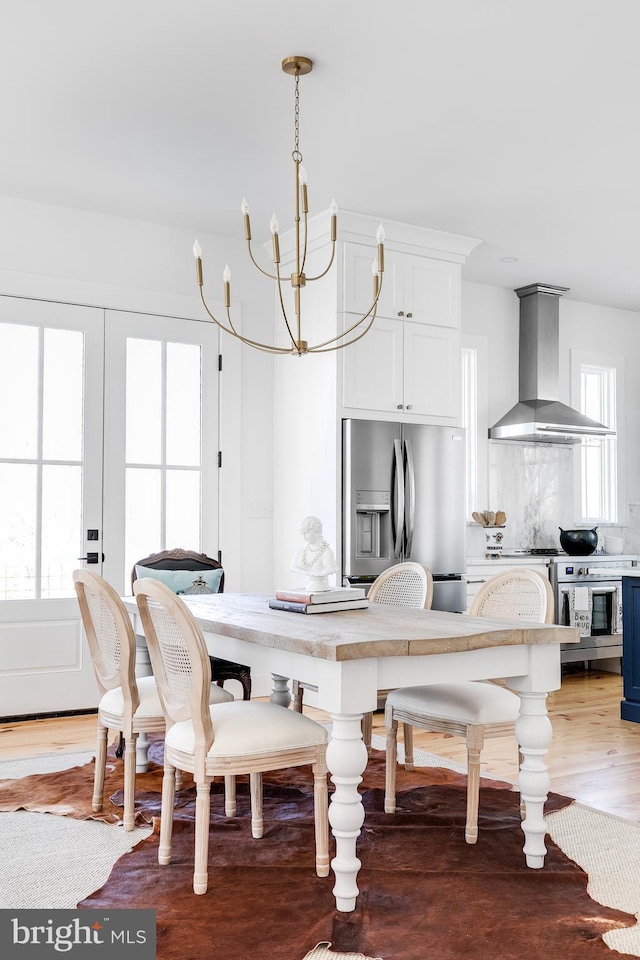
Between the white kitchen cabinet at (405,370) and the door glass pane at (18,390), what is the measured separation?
172 centimetres

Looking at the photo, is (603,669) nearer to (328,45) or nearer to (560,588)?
(560,588)

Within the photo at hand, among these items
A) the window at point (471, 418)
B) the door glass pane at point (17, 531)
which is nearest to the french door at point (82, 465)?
the door glass pane at point (17, 531)

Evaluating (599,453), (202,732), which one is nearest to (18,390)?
(202,732)

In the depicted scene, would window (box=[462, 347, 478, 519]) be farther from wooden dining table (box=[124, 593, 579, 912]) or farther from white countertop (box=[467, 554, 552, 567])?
wooden dining table (box=[124, 593, 579, 912])

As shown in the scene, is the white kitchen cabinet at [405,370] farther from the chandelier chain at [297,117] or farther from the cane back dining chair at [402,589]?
the cane back dining chair at [402,589]

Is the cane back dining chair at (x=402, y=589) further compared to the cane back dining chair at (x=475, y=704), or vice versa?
the cane back dining chair at (x=402, y=589)

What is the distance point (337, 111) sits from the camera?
12.0 feet

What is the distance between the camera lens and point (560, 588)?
5867mm

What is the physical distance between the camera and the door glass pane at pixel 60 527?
4707 mm

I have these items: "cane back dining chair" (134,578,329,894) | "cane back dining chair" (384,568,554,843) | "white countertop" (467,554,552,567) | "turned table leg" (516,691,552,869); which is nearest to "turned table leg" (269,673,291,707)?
"cane back dining chair" (384,568,554,843)

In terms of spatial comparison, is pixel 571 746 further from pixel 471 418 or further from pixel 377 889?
pixel 471 418

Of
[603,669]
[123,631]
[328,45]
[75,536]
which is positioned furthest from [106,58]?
[603,669]

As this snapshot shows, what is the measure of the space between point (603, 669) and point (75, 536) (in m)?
3.97

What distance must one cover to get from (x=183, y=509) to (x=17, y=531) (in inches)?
37.7
